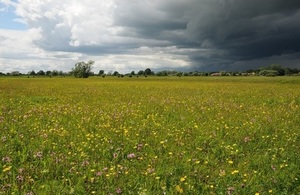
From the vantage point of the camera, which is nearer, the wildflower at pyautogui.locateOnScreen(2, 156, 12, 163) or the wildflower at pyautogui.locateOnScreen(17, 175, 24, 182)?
the wildflower at pyautogui.locateOnScreen(17, 175, 24, 182)

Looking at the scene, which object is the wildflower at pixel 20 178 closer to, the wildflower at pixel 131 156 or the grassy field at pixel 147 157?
the grassy field at pixel 147 157

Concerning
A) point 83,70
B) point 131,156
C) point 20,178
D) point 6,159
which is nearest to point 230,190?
point 131,156

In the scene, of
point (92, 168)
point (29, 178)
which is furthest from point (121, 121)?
point (29, 178)

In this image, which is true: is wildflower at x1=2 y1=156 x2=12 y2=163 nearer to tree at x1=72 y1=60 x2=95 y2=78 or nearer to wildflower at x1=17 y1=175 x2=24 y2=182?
wildflower at x1=17 y1=175 x2=24 y2=182

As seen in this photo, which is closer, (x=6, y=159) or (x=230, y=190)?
(x=230, y=190)

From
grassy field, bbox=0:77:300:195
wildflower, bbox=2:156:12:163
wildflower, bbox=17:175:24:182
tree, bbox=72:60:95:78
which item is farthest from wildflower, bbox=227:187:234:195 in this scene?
tree, bbox=72:60:95:78

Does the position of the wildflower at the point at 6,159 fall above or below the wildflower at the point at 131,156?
above

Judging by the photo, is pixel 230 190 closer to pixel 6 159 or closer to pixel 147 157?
pixel 147 157

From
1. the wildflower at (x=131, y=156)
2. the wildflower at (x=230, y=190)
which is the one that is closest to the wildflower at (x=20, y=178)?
the wildflower at (x=131, y=156)

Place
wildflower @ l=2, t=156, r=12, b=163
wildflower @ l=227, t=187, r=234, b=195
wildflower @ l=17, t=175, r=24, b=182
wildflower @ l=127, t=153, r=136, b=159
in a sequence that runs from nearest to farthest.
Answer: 1. wildflower @ l=227, t=187, r=234, b=195
2. wildflower @ l=17, t=175, r=24, b=182
3. wildflower @ l=2, t=156, r=12, b=163
4. wildflower @ l=127, t=153, r=136, b=159

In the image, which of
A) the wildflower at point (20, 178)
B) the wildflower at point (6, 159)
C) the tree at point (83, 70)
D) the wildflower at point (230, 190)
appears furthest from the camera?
the tree at point (83, 70)

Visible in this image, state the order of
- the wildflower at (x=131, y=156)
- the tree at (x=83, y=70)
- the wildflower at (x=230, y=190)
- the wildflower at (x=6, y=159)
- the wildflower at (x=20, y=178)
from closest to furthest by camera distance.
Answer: the wildflower at (x=230, y=190) < the wildflower at (x=20, y=178) < the wildflower at (x=6, y=159) < the wildflower at (x=131, y=156) < the tree at (x=83, y=70)

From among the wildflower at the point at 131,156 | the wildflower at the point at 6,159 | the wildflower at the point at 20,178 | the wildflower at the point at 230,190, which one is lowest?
the wildflower at the point at 230,190

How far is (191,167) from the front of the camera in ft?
22.0
